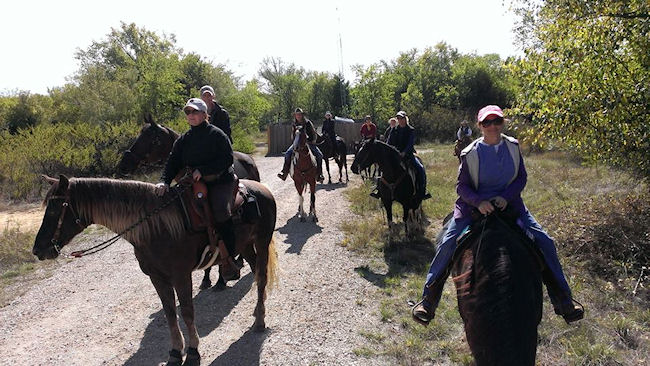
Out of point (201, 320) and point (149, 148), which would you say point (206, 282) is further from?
point (149, 148)

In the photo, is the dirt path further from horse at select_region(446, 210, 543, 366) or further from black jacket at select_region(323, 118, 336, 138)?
black jacket at select_region(323, 118, 336, 138)

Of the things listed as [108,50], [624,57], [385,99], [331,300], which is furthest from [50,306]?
[108,50]

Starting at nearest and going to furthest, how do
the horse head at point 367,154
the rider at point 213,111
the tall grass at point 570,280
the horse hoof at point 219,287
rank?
the tall grass at point 570,280
the horse hoof at point 219,287
the rider at point 213,111
the horse head at point 367,154

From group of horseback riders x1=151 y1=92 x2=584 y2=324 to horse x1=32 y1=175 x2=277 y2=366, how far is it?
0.85 ft

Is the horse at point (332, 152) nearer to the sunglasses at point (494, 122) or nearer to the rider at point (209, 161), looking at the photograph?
the rider at point (209, 161)

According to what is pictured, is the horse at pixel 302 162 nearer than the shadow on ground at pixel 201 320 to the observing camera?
No

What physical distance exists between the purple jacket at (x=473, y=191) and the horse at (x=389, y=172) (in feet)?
15.8

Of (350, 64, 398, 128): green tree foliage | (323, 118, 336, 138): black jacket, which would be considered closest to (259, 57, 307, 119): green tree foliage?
(350, 64, 398, 128): green tree foliage

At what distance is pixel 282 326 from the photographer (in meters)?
5.72

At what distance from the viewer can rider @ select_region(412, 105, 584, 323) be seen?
138 inches

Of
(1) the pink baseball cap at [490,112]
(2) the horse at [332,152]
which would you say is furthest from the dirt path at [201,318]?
(2) the horse at [332,152]

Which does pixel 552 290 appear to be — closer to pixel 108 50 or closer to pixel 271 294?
pixel 271 294

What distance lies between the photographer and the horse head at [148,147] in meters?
7.28

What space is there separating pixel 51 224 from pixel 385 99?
124ft
